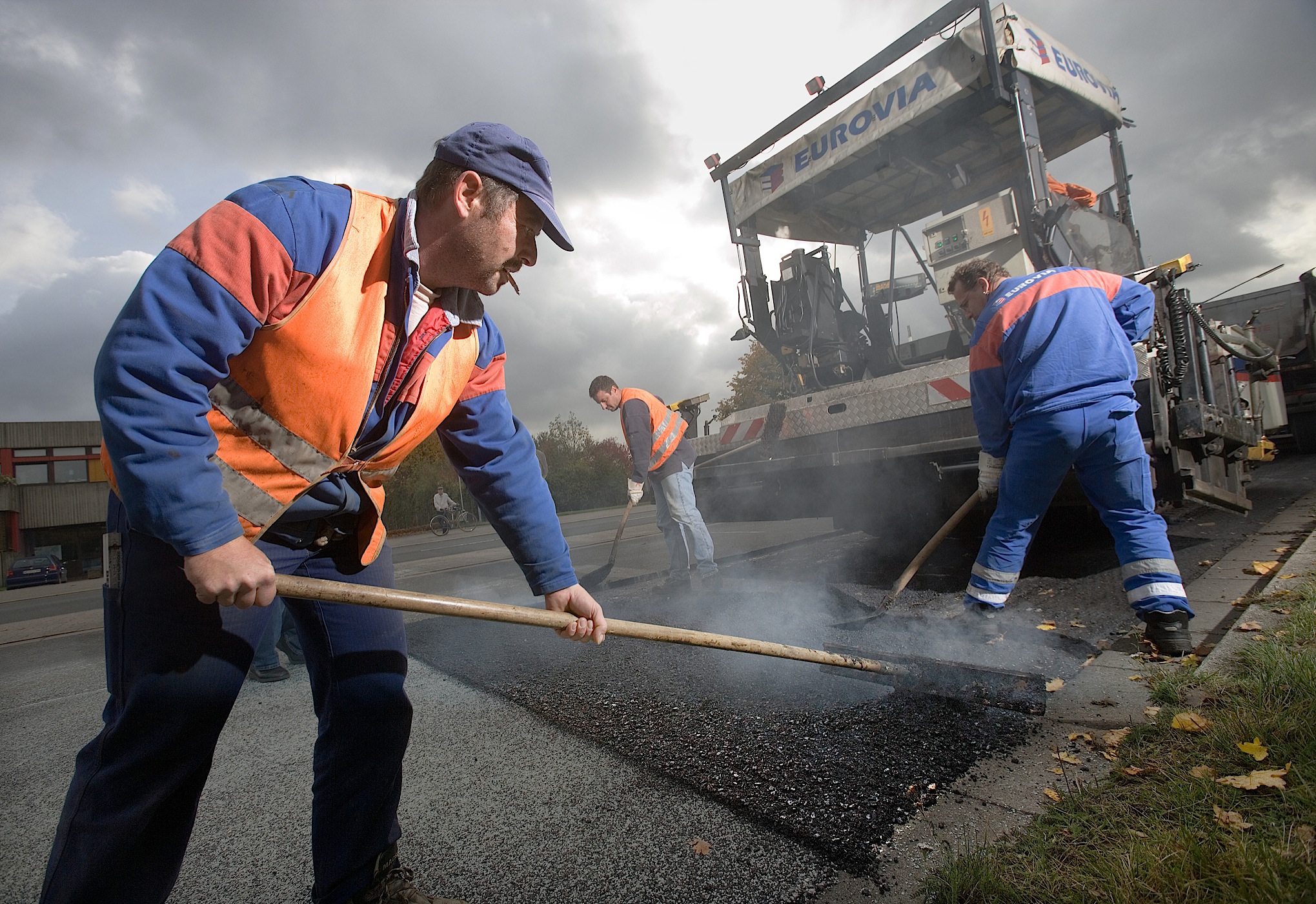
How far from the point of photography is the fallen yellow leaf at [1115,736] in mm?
1787

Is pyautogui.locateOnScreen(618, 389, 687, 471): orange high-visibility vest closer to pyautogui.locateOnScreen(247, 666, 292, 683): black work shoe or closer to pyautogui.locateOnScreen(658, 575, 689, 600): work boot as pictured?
pyautogui.locateOnScreen(658, 575, 689, 600): work boot

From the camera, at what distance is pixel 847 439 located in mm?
4926

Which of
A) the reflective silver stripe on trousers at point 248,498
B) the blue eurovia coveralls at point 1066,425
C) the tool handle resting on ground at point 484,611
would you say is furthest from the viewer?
the blue eurovia coveralls at point 1066,425

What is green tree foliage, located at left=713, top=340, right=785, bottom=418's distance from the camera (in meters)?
25.0

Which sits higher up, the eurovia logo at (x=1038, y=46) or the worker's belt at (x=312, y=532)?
the eurovia logo at (x=1038, y=46)

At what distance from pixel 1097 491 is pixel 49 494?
3745 cm

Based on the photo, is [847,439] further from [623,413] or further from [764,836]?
[764,836]

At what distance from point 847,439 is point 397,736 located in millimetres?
4050

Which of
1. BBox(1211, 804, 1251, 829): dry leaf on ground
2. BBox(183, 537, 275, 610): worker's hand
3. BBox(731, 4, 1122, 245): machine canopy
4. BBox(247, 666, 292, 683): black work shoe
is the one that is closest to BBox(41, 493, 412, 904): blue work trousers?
BBox(183, 537, 275, 610): worker's hand

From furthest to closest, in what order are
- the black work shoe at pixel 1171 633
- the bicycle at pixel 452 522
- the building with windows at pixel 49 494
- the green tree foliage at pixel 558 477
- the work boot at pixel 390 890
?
the building with windows at pixel 49 494 → the green tree foliage at pixel 558 477 → the bicycle at pixel 452 522 → the black work shoe at pixel 1171 633 → the work boot at pixel 390 890

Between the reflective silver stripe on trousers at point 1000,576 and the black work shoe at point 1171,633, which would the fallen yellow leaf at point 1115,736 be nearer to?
the black work shoe at point 1171,633

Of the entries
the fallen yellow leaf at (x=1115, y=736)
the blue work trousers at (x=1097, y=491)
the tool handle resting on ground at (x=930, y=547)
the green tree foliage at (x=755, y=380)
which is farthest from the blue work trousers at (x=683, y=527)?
the green tree foliage at (x=755, y=380)

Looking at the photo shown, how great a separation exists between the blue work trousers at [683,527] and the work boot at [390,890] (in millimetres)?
3609

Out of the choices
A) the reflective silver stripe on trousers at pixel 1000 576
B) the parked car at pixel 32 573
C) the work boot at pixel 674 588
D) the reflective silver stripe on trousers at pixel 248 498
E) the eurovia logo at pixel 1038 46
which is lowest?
the parked car at pixel 32 573
